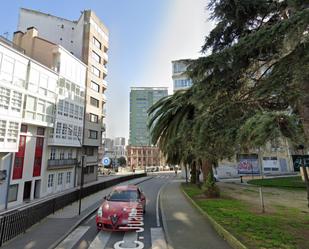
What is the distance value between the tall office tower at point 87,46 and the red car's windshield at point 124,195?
26.4 meters

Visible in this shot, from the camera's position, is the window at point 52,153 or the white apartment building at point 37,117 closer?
the white apartment building at point 37,117

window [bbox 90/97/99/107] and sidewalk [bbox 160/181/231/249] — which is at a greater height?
window [bbox 90/97/99/107]

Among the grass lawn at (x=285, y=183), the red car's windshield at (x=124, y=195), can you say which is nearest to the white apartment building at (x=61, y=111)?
the red car's windshield at (x=124, y=195)

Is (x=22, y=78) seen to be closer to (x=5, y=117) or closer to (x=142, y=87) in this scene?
(x=5, y=117)

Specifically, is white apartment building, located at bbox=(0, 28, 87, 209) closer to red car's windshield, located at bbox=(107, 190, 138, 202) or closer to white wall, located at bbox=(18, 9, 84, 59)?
white wall, located at bbox=(18, 9, 84, 59)

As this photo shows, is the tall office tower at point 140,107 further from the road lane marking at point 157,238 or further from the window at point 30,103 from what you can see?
the road lane marking at point 157,238

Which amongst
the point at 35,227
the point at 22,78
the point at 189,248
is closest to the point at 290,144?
the point at 189,248

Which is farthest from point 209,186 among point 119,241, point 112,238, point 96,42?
point 96,42

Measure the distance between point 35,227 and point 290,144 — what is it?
10.3 meters

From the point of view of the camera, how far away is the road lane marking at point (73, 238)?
7.57 metres

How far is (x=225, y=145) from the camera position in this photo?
622 cm

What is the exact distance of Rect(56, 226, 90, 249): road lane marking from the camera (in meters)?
7.57

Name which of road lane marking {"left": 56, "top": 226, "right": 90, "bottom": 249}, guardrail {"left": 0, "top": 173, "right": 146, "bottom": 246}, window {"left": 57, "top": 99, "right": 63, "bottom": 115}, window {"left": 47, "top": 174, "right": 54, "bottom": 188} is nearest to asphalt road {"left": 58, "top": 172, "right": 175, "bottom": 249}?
road lane marking {"left": 56, "top": 226, "right": 90, "bottom": 249}

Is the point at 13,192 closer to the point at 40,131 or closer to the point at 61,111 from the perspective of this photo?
the point at 40,131
